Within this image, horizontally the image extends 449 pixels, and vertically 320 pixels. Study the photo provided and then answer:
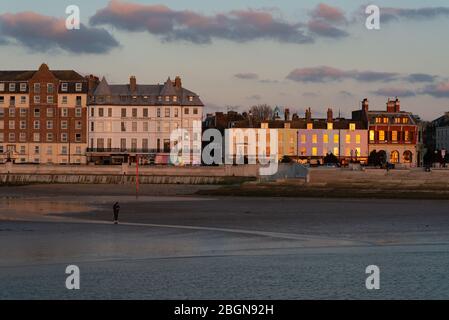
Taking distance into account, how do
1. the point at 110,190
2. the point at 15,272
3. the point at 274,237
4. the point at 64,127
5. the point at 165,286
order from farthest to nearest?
the point at 64,127 → the point at 110,190 → the point at 274,237 → the point at 15,272 → the point at 165,286

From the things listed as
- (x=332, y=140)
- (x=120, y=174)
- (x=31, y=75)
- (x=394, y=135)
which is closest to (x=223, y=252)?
(x=120, y=174)

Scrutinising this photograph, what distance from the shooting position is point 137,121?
374 feet

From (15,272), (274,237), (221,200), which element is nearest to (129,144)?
(221,200)

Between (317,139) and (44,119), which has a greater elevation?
(44,119)

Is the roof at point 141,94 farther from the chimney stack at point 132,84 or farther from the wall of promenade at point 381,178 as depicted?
the wall of promenade at point 381,178

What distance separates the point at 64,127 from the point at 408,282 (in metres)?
97.6

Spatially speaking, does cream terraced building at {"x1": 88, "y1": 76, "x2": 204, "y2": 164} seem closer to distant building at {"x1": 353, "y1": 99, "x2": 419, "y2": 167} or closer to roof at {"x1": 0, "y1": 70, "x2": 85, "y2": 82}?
roof at {"x1": 0, "y1": 70, "x2": 85, "y2": 82}

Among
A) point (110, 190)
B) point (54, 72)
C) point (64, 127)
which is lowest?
point (110, 190)

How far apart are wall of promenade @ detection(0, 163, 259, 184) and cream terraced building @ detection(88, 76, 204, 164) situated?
17120 mm

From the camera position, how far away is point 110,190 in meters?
76.1

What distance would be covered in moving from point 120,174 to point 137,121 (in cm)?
2126

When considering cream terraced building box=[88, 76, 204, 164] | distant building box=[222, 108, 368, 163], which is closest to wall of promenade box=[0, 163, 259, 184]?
cream terraced building box=[88, 76, 204, 164]

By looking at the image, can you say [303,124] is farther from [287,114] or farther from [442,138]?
[442,138]
